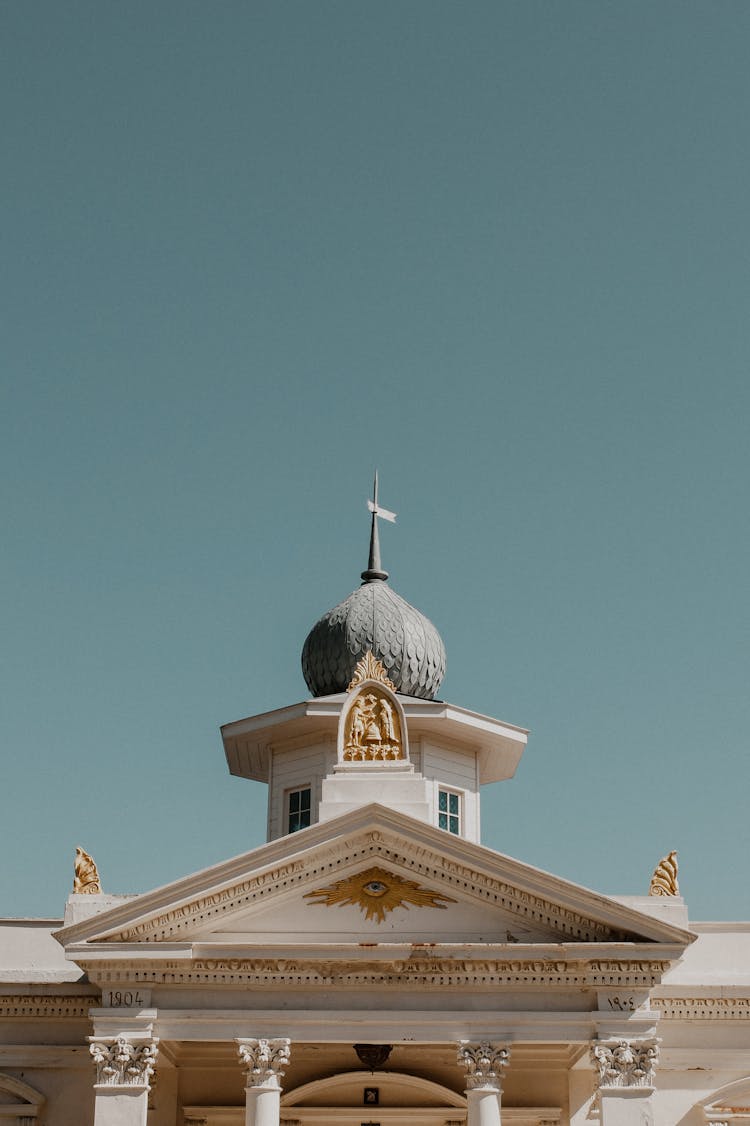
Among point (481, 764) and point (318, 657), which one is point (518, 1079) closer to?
point (481, 764)

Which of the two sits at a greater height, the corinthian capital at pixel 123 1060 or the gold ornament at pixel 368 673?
the gold ornament at pixel 368 673

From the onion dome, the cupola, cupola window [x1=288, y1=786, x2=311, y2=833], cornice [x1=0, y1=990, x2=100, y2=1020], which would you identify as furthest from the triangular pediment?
the onion dome

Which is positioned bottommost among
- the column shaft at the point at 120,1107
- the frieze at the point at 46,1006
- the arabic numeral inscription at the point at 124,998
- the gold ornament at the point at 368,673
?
the column shaft at the point at 120,1107

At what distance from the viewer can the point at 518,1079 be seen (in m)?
28.2

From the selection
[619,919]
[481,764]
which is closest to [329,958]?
[619,919]

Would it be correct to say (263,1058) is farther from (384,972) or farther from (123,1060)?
(384,972)

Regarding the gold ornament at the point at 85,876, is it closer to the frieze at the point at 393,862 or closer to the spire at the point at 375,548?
the frieze at the point at 393,862

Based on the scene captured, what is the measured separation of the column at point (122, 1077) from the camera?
24.1m

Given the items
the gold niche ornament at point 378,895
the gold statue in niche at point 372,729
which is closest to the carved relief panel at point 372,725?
the gold statue in niche at point 372,729

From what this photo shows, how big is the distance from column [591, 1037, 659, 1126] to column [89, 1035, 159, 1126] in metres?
6.59

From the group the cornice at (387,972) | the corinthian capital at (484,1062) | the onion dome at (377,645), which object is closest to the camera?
the corinthian capital at (484,1062)

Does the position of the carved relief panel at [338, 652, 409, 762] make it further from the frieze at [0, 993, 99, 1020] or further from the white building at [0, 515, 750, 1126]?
the frieze at [0, 993, 99, 1020]

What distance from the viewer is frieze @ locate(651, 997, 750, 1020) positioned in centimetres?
2714

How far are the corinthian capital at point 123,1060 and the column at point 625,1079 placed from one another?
→ 6.57 metres
